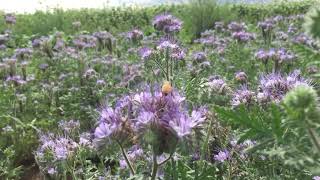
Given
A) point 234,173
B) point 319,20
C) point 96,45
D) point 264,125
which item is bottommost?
point 96,45

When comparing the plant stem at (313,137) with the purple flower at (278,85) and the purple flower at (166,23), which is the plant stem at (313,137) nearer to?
the purple flower at (278,85)

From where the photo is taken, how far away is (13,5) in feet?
70.6

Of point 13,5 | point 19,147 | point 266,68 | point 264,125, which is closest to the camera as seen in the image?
point 264,125

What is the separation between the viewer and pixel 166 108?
1772mm

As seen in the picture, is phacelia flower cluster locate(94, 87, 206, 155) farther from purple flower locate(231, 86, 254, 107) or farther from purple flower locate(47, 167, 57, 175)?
purple flower locate(47, 167, 57, 175)

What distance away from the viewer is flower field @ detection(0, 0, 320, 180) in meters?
1.52

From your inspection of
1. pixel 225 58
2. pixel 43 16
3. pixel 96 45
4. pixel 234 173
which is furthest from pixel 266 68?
pixel 43 16

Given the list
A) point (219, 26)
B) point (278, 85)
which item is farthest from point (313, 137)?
point (219, 26)

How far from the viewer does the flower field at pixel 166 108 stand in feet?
4.99

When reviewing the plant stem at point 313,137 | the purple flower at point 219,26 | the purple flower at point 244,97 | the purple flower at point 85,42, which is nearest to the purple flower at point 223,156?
the purple flower at point 244,97

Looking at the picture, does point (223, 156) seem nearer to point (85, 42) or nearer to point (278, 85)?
point (278, 85)

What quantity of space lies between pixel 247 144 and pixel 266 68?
316 centimetres

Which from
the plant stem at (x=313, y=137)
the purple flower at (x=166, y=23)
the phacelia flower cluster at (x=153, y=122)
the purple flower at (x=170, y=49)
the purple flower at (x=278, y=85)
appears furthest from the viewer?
the purple flower at (x=166, y=23)

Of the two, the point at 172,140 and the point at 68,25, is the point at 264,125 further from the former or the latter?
the point at 68,25
